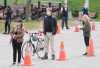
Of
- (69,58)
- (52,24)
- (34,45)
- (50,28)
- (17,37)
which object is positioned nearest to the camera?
(17,37)

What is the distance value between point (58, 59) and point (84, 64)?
1.48 meters

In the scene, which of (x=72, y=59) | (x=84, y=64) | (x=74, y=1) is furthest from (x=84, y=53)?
(x=74, y=1)

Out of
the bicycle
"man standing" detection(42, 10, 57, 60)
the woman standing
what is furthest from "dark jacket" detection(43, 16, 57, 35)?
the woman standing

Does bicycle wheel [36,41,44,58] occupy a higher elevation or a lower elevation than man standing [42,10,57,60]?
lower

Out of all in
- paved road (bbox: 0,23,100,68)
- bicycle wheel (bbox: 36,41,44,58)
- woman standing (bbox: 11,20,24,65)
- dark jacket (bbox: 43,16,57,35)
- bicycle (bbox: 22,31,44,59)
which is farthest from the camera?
bicycle wheel (bbox: 36,41,44,58)

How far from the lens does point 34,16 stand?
4631cm

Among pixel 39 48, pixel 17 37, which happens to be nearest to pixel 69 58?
pixel 39 48

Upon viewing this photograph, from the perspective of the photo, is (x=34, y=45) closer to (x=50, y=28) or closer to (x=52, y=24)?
(x=50, y=28)

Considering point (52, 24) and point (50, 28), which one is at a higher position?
point (52, 24)

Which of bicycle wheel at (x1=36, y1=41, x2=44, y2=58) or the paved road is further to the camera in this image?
bicycle wheel at (x1=36, y1=41, x2=44, y2=58)

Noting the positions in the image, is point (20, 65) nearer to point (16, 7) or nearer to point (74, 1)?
point (16, 7)

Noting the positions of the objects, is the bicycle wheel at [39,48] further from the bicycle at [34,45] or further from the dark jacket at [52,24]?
the dark jacket at [52,24]

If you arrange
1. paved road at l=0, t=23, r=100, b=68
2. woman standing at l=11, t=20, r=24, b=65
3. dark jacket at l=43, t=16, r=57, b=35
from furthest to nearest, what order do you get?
dark jacket at l=43, t=16, r=57, b=35, paved road at l=0, t=23, r=100, b=68, woman standing at l=11, t=20, r=24, b=65

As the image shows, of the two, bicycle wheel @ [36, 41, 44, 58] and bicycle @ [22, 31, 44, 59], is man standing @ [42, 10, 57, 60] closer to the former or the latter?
bicycle @ [22, 31, 44, 59]
